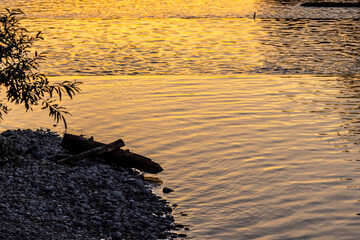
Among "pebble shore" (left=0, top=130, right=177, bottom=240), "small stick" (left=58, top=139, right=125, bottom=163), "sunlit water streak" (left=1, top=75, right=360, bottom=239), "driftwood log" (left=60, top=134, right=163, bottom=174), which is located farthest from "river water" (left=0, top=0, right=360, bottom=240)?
"small stick" (left=58, top=139, right=125, bottom=163)

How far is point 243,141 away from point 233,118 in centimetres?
299

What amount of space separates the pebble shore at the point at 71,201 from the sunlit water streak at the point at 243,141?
0.87 m

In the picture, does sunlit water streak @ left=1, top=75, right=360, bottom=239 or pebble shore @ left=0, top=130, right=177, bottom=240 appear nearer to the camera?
pebble shore @ left=0, top=130, right=177, bottom=240

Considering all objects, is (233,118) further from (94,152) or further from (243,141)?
(94,152)

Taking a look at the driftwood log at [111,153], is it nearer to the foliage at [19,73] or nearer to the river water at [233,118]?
the river water at [233,118]

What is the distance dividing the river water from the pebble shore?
882mm

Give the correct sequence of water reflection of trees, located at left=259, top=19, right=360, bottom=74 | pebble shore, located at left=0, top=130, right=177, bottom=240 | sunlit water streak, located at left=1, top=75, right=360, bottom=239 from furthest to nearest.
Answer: water reflection of trees, located at left=259, top=19, right=360, bottom=74, sunlit water streak, located at left=1, top=75, right=360, bottom=239, pebble shore, located at left=0, top=130, right=177, bottom=240

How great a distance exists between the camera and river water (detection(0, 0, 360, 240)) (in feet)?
42.5

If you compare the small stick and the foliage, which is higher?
the foliage

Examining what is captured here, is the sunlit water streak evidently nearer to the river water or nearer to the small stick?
the river water

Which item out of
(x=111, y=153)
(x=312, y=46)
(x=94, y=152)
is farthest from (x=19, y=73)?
(x=312, y=46)

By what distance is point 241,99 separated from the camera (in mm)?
24094

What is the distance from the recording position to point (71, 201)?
12.3 metres

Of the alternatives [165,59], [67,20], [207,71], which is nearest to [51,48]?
[165,59]
